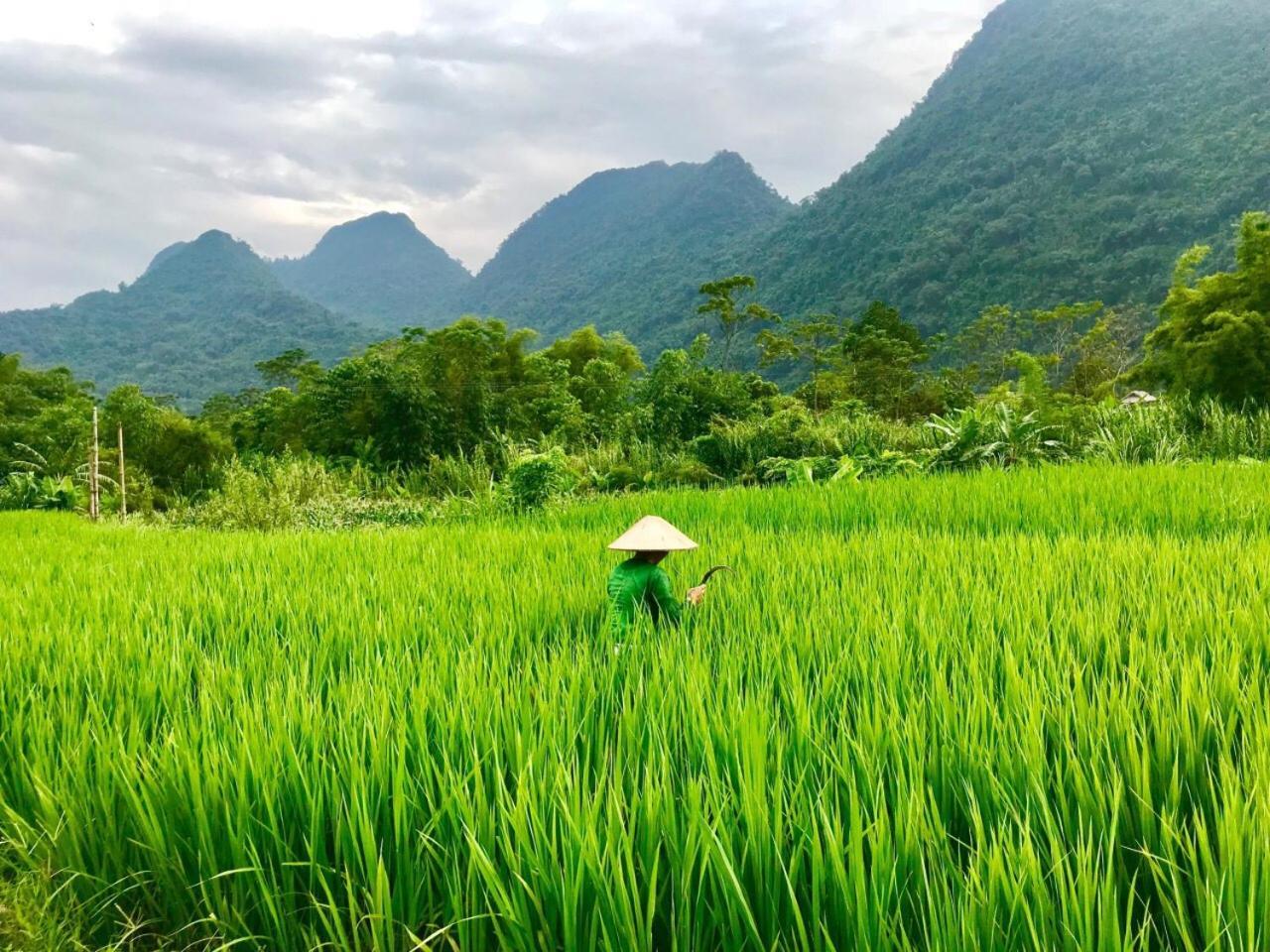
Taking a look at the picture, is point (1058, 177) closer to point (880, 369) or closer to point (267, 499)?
point (880, 369)

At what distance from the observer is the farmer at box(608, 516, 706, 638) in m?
2.32

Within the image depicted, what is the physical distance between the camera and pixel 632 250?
11731cm

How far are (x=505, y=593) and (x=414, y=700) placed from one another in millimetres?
1493

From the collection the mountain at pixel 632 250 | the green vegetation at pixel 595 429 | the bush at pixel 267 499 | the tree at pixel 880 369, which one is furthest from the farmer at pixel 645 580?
the mountain at pixel 632 250

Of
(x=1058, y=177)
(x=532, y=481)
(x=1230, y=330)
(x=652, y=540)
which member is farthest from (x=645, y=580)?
(x=1058, y=177)

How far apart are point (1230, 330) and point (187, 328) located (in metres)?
139

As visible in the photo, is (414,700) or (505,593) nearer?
(414,700)

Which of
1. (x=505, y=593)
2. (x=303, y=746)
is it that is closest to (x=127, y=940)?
(x=303, y=746)

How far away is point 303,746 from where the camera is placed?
4.64 ft

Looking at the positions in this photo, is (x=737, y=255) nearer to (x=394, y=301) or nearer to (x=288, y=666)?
(x=288, y=666)

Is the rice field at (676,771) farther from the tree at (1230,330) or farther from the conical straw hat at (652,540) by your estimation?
the tree at (1230,330)

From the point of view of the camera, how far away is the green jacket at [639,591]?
7.92ft

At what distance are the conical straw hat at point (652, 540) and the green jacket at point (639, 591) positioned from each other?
12 centimetres

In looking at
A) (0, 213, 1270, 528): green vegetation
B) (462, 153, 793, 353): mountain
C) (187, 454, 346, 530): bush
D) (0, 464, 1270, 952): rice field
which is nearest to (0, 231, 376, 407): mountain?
(462, 153, 793, 353): mountain
